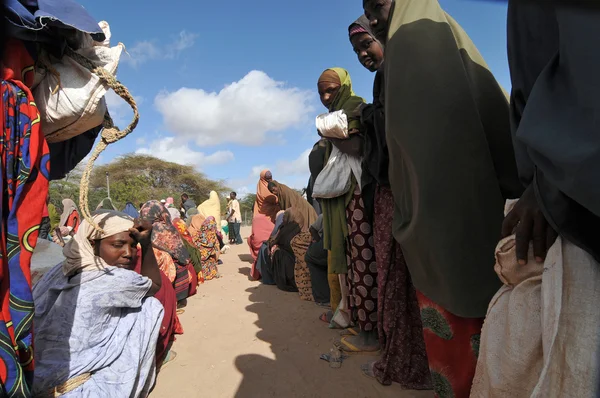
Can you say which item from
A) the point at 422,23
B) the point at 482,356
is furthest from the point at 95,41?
the point at 482,356

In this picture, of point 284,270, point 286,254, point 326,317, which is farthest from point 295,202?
point 326,317

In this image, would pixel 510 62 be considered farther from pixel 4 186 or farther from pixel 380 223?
pixel 4 186

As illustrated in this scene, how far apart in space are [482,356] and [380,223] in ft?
4.20

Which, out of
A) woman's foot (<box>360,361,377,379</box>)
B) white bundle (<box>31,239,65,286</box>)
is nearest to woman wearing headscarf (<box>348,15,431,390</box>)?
woman's foot (<box>360,361,377,379</box>)

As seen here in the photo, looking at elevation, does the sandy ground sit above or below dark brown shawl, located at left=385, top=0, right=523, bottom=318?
below

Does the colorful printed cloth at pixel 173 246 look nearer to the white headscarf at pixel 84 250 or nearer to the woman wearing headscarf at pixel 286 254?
the woman wearing headscarf at pixel 286 254

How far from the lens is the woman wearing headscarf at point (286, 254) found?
18.7ft

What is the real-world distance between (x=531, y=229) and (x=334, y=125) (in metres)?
1.84

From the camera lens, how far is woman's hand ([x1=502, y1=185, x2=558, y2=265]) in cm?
101

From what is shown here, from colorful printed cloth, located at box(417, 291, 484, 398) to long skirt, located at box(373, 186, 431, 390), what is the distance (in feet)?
1.77

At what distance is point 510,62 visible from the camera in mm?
1146

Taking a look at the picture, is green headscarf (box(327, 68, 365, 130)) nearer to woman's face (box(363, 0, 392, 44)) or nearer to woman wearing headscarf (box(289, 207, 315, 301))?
woman's face (box(363, 0, 392, 44))

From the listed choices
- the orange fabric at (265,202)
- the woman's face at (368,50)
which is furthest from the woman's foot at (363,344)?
the orange fabric at (265,202)

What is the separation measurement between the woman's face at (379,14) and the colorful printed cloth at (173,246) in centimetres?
401
